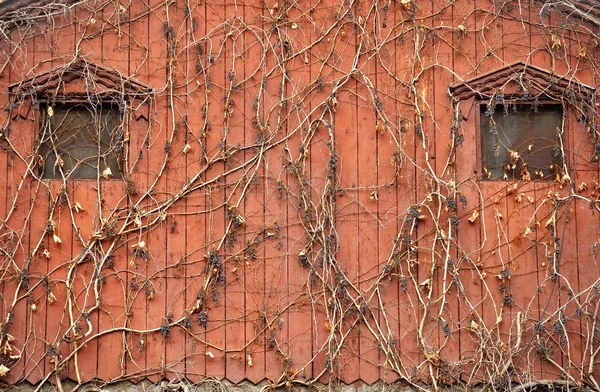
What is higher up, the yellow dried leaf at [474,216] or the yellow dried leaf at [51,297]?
the yellow dried leaf at [474,216]

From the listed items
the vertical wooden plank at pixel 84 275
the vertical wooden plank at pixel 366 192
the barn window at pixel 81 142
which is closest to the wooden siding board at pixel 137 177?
the barn window at pixel 81 142

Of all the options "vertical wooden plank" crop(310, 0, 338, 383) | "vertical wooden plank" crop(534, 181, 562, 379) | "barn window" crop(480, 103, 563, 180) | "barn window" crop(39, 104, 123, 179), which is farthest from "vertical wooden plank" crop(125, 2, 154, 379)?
"vertical wooden plank" crop(534, 181, 562, 379)

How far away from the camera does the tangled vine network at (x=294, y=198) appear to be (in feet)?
23.5

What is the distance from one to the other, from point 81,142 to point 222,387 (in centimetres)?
240

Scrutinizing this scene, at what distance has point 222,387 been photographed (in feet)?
23.3

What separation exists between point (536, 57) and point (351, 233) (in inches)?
88.3

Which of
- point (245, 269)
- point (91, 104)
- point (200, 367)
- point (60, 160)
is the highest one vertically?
point (91, 104)

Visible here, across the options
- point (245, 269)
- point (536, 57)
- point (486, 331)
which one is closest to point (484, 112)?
point (536, 57)

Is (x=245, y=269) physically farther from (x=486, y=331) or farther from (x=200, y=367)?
(x=486, y=331)

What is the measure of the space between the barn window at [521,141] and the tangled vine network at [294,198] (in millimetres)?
67

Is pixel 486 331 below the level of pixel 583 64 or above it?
below

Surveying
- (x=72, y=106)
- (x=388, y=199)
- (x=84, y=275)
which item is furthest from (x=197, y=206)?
(x=388, y=199)

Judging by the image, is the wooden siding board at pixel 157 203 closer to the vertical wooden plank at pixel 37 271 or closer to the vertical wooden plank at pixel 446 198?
the vertical wooden plank at pixel 37 271

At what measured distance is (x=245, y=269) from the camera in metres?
7.26
